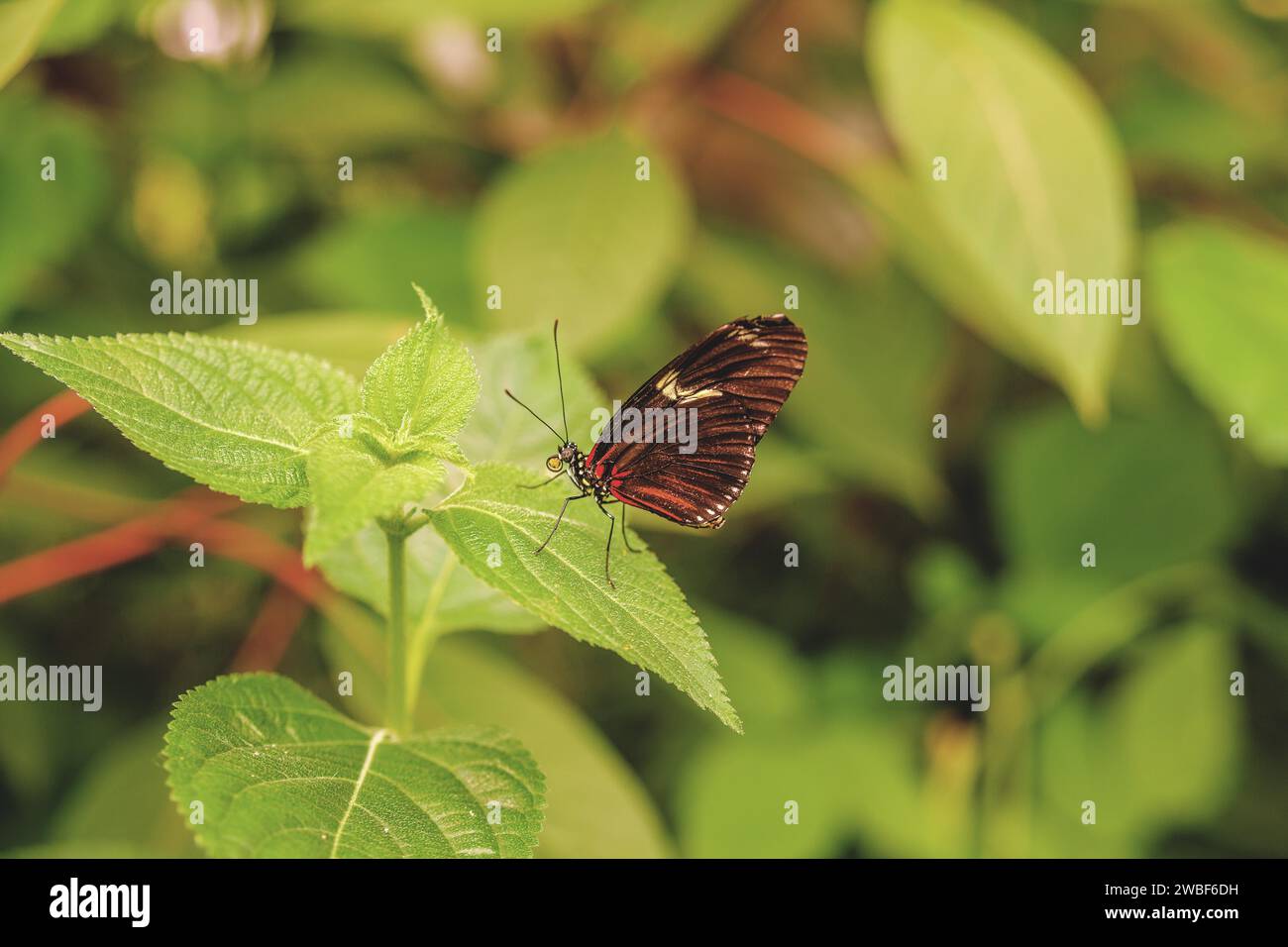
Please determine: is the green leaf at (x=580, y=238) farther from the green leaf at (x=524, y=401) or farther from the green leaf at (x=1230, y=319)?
the green leaf at (x=1230, y=319)

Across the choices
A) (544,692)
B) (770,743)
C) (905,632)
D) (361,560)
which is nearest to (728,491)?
(361,560)

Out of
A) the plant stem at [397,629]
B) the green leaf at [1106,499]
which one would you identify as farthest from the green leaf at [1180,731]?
the plant stem at [397,629]

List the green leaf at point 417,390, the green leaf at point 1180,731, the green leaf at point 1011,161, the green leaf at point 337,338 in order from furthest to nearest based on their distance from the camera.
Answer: the green leaf at point 1180,731, the green leaf at point 1011,161, the green leaf at point 337,338, the green leaf at point 417,390

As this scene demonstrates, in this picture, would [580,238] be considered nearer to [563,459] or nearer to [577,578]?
[563,459]

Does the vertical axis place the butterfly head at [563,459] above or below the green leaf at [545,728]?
above
